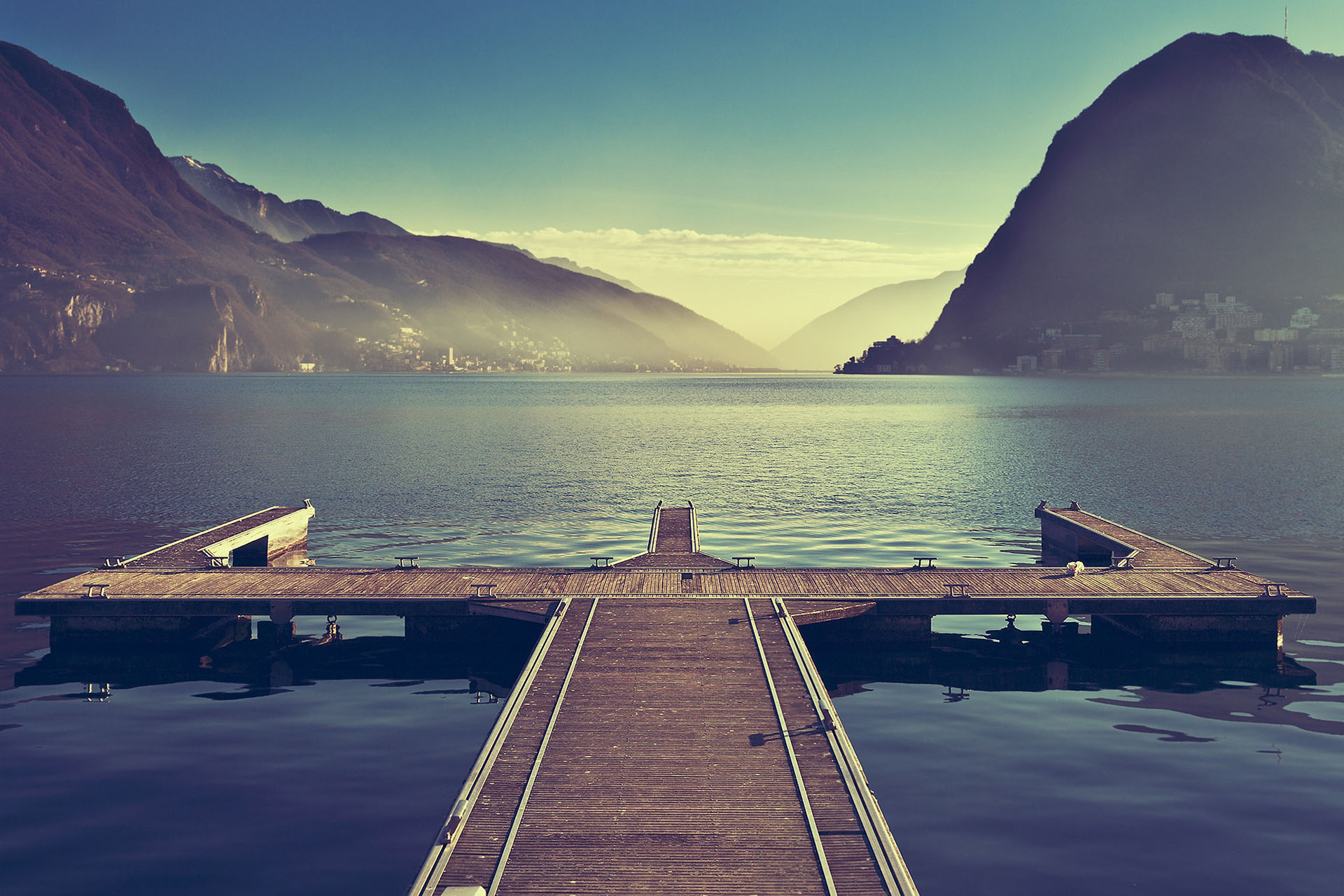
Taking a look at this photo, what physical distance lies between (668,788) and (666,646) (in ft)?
28.4

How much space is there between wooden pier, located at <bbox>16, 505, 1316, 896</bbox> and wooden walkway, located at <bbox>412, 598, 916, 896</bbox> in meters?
0.05

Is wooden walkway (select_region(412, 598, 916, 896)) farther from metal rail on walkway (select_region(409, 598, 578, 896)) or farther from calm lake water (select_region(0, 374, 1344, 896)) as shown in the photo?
calm lake water (select_region(0, 374, 1344, 896))

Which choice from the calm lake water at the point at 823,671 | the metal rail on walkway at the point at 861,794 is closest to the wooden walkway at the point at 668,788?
the metal rail on walkway at the point at 861,794

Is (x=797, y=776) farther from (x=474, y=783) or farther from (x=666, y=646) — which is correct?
(x=666, y=646)

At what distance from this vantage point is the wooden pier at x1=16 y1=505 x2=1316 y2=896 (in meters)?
14.3

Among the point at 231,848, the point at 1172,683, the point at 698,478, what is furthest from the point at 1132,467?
the point at 231,848

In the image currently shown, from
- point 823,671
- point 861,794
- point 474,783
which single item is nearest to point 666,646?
point 823,671

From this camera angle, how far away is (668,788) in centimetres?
1673

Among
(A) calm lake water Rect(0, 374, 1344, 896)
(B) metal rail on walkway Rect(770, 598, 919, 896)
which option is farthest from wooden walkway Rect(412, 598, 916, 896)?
Result: (A) calm lake water Rect(0, 374, 1344, 896)

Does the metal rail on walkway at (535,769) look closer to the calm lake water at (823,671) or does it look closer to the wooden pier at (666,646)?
the wooden pier at (666,646)

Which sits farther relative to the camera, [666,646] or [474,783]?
[666,646]

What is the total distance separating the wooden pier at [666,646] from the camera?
14.3m

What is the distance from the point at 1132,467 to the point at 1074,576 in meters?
55.7

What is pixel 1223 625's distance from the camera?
30188 millimetres
